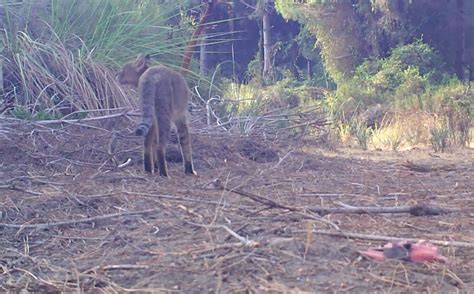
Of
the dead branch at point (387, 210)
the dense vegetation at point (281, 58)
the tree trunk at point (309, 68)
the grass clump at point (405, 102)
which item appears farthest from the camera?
the tree trunk at point (309, 68)

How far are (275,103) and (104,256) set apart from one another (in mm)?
10327

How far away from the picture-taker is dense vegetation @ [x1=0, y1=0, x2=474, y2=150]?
10883 mm

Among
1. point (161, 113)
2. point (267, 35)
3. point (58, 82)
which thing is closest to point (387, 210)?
point (161, 113)

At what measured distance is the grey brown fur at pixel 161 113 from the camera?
7.63 meters

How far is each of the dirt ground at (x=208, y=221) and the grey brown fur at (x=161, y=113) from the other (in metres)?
0.17

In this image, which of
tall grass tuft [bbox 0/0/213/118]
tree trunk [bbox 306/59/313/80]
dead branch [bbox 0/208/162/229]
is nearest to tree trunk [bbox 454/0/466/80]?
tree trunk [bbox 306/59/313/80]

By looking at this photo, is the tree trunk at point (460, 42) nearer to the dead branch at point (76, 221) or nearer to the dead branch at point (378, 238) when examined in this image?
the dead branch at point (76, 221)

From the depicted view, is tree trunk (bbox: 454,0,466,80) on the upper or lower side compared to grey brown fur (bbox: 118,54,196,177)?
lower

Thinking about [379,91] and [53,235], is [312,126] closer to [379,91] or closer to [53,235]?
[53,235]

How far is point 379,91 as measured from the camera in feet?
74.4

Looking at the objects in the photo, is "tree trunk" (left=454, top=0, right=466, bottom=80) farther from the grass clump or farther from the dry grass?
the dry grass

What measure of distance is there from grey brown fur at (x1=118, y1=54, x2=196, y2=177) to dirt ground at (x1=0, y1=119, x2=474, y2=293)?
170mm

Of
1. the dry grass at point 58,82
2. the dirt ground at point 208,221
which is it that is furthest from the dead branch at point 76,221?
the dry grass at point 58,82

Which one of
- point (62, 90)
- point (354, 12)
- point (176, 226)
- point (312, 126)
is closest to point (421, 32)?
point (354, 12)
